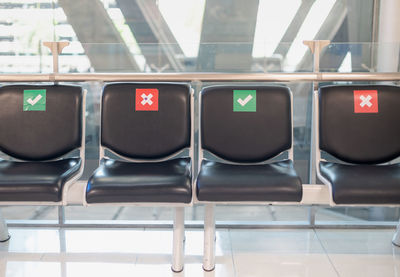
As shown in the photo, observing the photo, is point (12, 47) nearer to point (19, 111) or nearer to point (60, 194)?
point (19, 111)

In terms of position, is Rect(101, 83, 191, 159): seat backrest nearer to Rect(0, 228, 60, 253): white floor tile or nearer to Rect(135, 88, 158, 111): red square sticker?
Rect(135, 88, 158, 111): red square sticker

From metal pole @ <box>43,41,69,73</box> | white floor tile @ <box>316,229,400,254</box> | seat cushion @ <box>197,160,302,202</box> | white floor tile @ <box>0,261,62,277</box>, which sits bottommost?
white floor tile @ <box>0,261,62,277</box>

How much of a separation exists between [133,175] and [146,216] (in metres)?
1.99

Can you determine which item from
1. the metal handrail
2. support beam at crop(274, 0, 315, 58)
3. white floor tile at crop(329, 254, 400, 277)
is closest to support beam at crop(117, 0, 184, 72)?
support beam at crop(274, 0, 315, 58)

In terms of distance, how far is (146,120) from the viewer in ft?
5.98

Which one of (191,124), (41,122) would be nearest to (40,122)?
(41,122)

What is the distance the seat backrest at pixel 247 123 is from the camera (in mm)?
1803

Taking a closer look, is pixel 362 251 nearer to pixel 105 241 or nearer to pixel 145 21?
pixel 105 241

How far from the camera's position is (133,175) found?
1.50 m

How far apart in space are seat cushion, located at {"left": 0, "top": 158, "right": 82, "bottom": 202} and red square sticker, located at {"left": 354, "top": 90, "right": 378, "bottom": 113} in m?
1.38

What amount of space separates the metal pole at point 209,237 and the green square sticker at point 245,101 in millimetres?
516

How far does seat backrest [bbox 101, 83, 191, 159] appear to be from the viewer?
5.93 feet

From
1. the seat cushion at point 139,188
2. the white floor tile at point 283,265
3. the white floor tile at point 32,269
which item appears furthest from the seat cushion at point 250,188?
the white floor tile at point 32,269

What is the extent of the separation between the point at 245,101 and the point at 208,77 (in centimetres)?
23
